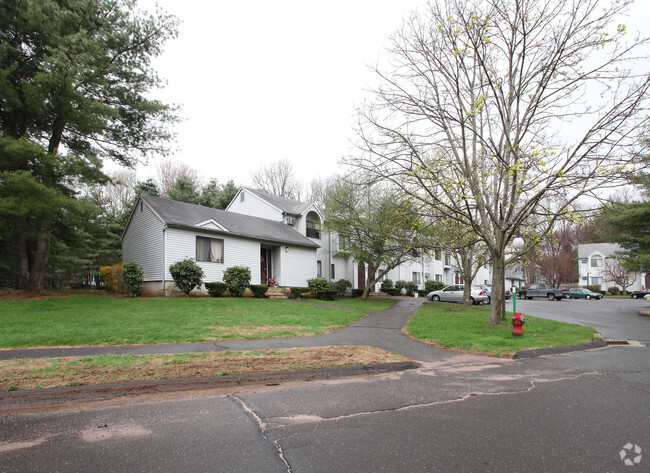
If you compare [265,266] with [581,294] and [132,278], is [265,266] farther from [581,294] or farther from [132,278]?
[581,294]

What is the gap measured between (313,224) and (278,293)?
8953 millimetres

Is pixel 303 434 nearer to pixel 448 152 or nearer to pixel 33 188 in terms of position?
pixel 448 152

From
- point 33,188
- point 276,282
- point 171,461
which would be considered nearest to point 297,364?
point 171,461

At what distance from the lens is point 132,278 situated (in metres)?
19.5

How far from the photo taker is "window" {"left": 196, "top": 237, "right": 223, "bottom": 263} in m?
21.6

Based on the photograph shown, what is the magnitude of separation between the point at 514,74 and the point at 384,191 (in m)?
13.2

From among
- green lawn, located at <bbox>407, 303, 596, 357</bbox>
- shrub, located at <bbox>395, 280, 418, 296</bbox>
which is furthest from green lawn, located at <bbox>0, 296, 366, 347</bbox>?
shrub, located at <bbox>395, 280, 418, 296</bbox>

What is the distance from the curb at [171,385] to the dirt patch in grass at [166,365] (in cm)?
17

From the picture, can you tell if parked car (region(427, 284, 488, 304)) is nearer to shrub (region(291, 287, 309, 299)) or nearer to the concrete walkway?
shrub (region(291, 287, 309, 299))

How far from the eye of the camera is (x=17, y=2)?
1555cm

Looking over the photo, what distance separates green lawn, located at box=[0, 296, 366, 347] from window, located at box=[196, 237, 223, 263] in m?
4.64

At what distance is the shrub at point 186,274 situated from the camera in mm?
19000

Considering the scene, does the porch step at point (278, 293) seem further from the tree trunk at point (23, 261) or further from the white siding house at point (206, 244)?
the tree trunk at point (23, 261)

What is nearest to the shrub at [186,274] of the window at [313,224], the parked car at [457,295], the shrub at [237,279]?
the shrub at [237,279]
